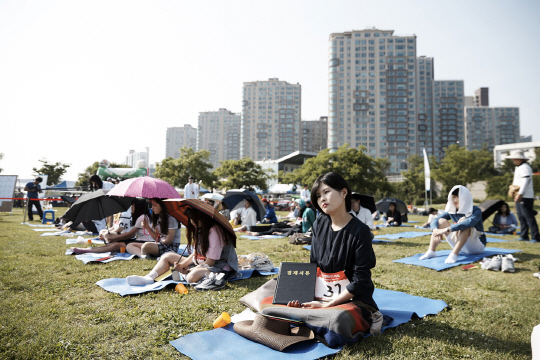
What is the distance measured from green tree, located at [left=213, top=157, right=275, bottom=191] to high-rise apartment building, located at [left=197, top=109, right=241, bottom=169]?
9414 centimetres

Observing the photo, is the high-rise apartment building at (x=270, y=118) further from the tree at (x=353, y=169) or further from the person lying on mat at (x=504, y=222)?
the person lying on mat at (x=504, y=222)

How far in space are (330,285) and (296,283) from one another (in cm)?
31

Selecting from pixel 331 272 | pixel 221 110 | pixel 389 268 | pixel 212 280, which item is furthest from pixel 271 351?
pixel 221 110

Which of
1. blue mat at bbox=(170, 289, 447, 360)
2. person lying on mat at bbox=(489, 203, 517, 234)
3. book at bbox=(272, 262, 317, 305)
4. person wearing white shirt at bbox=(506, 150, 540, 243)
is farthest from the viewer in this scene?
person lying on mat at bbox=(489, 203, 517, 234)

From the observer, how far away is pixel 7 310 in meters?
3.57

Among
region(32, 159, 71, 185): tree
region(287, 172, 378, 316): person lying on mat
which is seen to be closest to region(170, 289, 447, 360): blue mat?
region(287, 172, 378, 316): person lying on mat

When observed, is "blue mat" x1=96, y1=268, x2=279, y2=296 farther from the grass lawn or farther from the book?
the book

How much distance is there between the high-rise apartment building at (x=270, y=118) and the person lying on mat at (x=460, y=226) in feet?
368

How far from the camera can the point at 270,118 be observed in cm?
12012

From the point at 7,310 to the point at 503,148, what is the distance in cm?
9254

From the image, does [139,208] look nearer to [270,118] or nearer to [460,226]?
[460,226]

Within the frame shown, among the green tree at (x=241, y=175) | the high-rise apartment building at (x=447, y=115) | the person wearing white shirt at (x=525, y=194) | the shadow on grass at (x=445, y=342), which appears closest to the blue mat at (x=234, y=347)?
the shadow on grass at (x=445, y=342)

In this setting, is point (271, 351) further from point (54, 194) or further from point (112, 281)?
point (54, 194)

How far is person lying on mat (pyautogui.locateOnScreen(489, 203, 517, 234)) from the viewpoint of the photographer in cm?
1112
